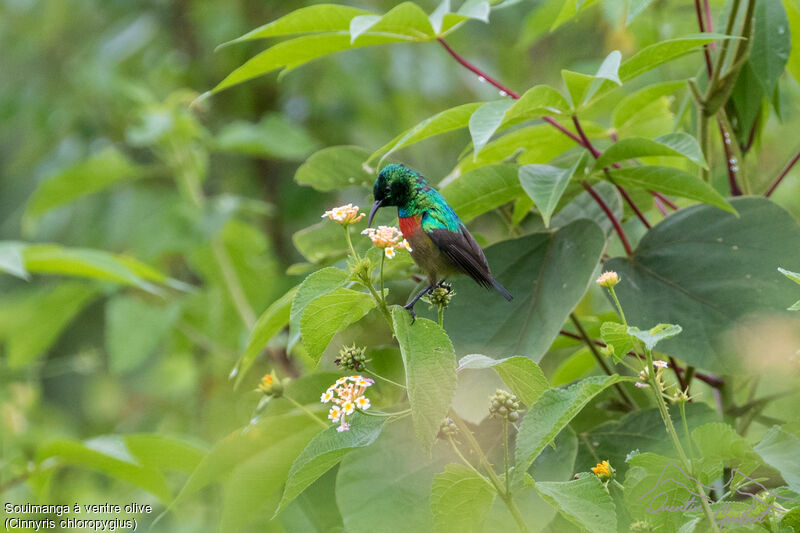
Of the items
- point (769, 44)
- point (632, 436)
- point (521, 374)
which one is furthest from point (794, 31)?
point (521, 374)

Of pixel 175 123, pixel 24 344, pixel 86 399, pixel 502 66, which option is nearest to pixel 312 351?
pixel 175 123

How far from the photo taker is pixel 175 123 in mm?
1951

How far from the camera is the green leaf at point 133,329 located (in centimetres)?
201

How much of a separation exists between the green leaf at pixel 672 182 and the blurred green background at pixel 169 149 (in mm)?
1349

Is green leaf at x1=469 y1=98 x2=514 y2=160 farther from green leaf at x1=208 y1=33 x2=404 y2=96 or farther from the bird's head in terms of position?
green leaf at x1=208 y1=33 x2=404 y2=96

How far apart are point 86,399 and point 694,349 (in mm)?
3478

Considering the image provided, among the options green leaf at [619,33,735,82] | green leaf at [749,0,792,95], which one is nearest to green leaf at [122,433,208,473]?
green leaf at [619,33,735,82]

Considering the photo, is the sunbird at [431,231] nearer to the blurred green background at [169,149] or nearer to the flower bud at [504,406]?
the flower bud at [504,406]

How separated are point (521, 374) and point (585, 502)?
0.11 meters

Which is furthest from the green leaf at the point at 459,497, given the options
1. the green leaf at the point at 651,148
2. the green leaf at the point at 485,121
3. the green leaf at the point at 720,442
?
the green leaf at the point at 651,148

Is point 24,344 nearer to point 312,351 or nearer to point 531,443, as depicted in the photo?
point 312,351

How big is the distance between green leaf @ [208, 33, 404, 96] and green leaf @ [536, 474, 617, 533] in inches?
21.9

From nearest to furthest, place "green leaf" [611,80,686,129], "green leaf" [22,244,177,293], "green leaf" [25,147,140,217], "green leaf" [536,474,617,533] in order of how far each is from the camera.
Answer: "green leaf" [536,474,617,533]
"green leaf" [611,80,686,129]
"green leaf" [22,244,177,293]
"green leaf" [25,147,140,217]

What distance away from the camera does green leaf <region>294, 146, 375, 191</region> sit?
0.98 metres
